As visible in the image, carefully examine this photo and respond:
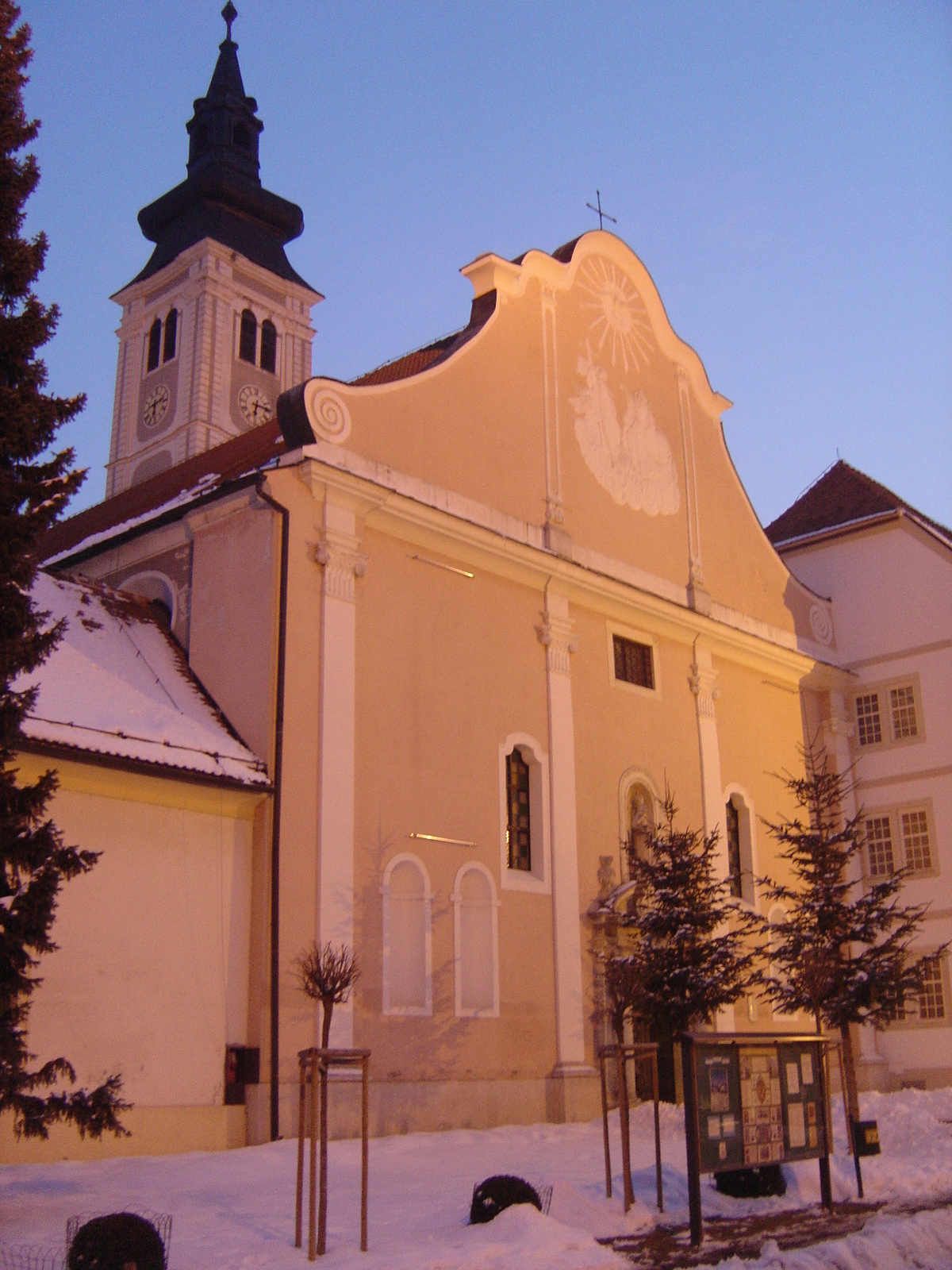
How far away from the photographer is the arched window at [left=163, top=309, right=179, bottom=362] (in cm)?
4538

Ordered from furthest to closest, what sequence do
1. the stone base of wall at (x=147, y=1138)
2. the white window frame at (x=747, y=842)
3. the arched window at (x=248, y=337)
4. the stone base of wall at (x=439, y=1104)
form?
the arched window at (x=248, y=337), the white window frame at (x=747, y=842), the stone base of wall at (x=439, y=1104), the stone base of wall at (x=147, y=1138)

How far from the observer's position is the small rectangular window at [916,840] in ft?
95.7

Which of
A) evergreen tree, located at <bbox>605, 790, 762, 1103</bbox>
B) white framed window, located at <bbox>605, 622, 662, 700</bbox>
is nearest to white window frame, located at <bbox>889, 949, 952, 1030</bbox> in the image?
white framed window, located at <bbox>605, 622, 662, 700</bbox>

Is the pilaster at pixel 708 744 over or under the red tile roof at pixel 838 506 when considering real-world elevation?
under

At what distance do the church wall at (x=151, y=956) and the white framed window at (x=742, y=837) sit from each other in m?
11.9

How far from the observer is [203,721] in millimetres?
18547

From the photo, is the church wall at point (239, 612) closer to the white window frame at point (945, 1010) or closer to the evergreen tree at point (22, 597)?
the evergreen tree at point (22, 597)

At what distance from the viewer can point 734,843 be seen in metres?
27.2

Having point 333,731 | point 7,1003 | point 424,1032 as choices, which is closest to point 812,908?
point 424,1032

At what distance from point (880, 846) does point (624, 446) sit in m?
10.5

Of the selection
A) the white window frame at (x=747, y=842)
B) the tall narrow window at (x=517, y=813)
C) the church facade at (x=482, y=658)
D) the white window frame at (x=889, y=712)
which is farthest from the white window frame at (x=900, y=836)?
the tall narrow window at (x=517, y=813)

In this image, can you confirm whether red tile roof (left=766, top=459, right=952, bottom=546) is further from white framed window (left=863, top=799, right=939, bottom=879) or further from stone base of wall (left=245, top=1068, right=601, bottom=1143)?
stone base of wall (left=245, top=1068, right=601, bottom=1143)

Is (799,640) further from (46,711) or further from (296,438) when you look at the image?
(46,711)

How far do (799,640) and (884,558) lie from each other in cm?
296
